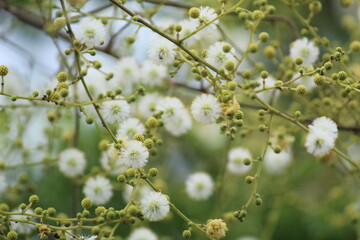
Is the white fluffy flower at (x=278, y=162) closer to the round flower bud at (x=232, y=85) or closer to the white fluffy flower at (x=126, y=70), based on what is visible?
the white fluffy flower at (x=126, y=70)

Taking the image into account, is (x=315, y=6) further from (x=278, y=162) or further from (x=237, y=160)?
(x=278, y=162)

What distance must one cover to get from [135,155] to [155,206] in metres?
0.12

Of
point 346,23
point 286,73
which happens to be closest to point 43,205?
point 286,73

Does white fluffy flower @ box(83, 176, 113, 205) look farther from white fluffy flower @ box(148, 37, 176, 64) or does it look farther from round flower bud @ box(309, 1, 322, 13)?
round flower bud @ box(309, 1, 322, 13)

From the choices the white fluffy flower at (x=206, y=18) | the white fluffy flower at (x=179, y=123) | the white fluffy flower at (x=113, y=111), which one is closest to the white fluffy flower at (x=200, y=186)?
the white fluffy flower at (x=179, y=123)

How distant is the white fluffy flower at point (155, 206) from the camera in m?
1.12

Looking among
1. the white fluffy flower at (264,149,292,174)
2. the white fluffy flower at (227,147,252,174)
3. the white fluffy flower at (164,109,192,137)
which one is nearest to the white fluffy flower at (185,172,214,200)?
the white fluffy flower at (227,147,252,174)

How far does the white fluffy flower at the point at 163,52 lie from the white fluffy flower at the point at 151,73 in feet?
1.84

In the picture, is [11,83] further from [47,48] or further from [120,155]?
[120,155]

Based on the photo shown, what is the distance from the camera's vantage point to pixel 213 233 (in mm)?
1122

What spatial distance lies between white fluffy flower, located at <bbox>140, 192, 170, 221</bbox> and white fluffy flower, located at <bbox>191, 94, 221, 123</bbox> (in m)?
0.20

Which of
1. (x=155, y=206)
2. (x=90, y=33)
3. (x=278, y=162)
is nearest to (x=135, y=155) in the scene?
(x=155, y=206)

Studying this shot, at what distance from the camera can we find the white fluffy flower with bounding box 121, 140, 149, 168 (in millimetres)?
1104

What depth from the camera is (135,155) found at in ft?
3.64
